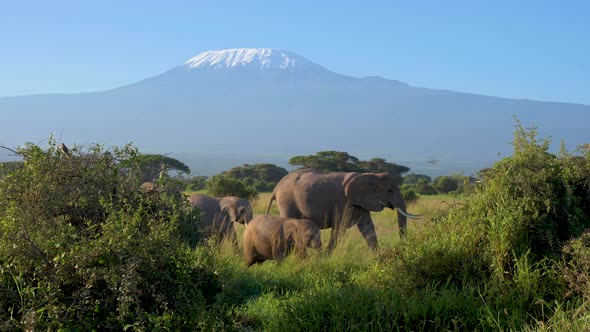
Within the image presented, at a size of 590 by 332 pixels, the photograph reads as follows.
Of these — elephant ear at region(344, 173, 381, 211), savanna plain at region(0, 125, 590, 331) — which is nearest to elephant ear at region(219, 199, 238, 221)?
elephant ear at region(344, 173, 381, 211)

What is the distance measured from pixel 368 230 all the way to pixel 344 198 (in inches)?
32.8

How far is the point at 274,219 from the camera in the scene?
38.0ft

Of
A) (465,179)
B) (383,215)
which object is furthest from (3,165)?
(383,215)

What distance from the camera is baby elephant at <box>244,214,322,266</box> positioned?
10891mm

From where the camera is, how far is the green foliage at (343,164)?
45.0 metres

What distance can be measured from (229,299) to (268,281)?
1.10 meters

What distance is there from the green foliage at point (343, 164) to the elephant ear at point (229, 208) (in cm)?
2999

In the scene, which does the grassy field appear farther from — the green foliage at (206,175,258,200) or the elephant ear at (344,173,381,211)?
the green foliage at (206,175,258,200)

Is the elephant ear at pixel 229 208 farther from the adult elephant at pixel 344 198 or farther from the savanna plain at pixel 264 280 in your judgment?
the savanna plain at pixel 264 280

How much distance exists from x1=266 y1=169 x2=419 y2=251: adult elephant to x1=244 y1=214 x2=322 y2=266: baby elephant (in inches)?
106

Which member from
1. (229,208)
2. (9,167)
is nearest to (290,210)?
(229,208)

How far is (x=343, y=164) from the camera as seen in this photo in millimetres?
44906

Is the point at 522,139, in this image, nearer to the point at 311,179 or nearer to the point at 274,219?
the point at 274,219

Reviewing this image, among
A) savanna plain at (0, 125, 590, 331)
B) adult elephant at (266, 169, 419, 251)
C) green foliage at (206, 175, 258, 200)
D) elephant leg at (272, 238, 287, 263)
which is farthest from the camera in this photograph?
green foliage at (206, 175, 258, 200)
